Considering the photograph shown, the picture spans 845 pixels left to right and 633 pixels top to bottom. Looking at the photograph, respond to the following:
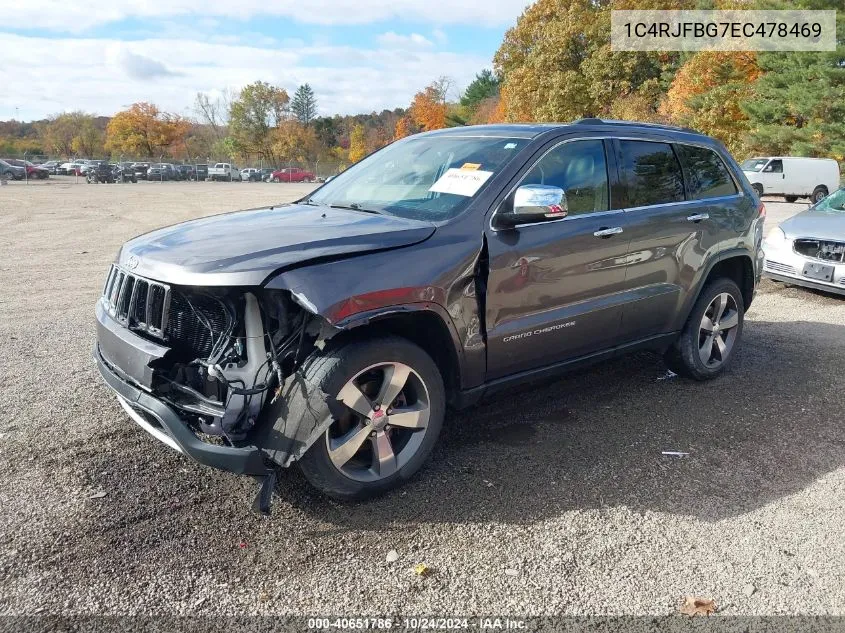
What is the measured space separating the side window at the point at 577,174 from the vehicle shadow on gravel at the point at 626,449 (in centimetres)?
143

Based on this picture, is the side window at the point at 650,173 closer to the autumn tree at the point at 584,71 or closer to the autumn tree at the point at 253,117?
the autumn tree at the point at 584,71

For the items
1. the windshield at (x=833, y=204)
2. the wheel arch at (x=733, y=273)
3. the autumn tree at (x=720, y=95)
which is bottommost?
the wheel arch at (x=733, y=273)

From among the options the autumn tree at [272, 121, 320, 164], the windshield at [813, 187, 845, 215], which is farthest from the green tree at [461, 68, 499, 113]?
the windshield at [813, 187, 845, 215]

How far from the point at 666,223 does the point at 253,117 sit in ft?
317

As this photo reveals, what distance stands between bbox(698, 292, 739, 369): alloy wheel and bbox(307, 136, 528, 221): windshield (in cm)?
231

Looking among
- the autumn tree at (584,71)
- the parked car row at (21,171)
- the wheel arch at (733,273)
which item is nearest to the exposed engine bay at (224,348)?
the wheel arch at (733,273)

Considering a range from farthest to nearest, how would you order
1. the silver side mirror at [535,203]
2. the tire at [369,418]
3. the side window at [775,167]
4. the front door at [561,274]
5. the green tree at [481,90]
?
1. the green tree at [481,90]
2. the side window at [775,167]
3. the front door at [561,274]
4. the silver side mirror at [535,203]
5. the tire at [369,418]

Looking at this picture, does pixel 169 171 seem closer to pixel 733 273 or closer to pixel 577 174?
pixel 733 273

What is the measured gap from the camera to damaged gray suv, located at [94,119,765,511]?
2980 millimetres

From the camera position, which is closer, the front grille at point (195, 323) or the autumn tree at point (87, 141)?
the front grille at point (195, 323)

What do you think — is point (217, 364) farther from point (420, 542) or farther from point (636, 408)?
point (636, 408)

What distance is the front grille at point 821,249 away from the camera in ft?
27.2

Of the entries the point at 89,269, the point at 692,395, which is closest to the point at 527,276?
the point at 692,395

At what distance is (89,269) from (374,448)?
323 inches
